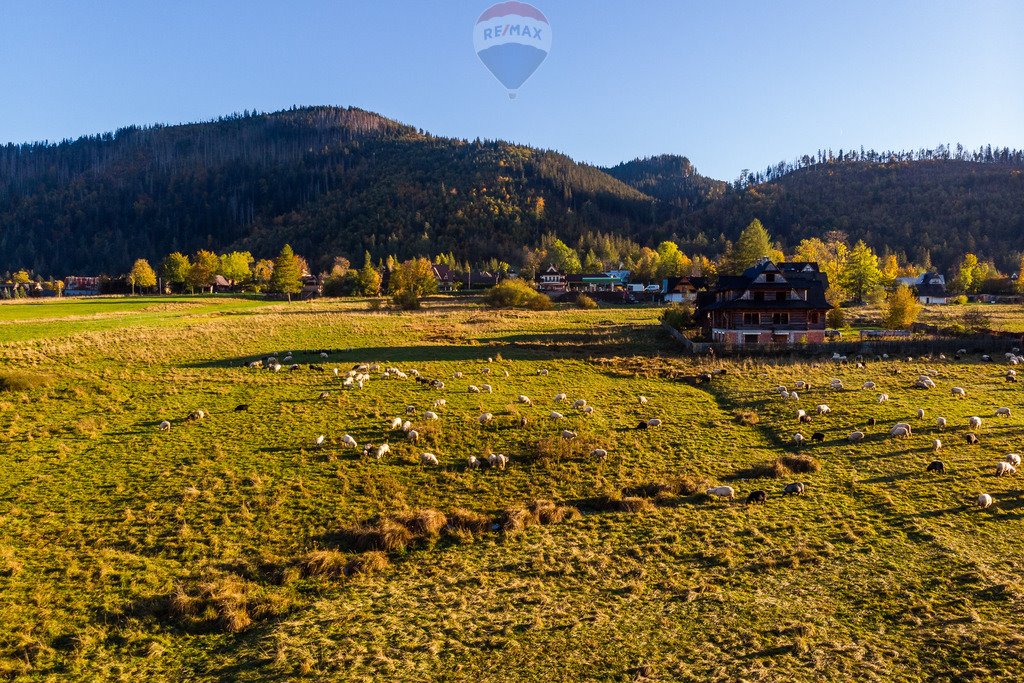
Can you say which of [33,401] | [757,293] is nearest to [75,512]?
[33,401]

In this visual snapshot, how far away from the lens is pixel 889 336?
55.7 meters

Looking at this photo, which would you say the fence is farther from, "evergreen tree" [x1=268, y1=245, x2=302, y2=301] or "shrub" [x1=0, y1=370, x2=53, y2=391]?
"evergreen tree" [x1=268, y1=245, x2=302, y2=301]

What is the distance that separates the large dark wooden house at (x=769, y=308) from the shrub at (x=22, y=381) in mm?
54145

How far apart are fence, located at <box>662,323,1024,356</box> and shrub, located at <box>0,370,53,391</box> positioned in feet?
156

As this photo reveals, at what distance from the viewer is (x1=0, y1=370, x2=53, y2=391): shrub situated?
3138 centimetres

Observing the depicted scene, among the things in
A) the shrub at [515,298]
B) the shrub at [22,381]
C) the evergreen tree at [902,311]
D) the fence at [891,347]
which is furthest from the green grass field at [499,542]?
the shrub at [515,298]

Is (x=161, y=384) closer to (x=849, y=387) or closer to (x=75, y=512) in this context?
(x=75, y=512)

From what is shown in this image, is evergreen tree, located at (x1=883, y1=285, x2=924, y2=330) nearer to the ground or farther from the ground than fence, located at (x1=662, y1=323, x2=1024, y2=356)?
farther from the ground

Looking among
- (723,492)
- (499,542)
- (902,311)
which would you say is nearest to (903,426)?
(723,492)

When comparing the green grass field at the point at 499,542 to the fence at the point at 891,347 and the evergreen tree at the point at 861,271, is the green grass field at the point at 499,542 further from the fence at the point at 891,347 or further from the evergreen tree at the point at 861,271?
the evergreen tree at the point at 861,271

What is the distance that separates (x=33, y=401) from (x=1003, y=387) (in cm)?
5585

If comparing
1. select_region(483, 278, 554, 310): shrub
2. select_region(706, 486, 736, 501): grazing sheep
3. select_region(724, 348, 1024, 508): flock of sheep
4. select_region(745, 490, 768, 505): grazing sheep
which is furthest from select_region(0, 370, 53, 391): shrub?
select_region(483, 278, 554, 310): shrub

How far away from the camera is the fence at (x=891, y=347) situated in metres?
46.7

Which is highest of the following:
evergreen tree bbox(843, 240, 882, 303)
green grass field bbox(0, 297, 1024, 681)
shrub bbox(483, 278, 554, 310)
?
evergreen tree bbox(843, 240, 882, 303)
